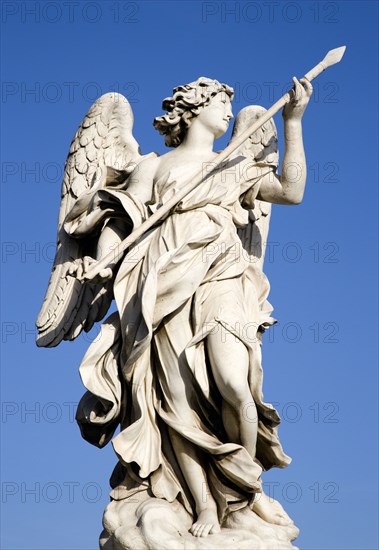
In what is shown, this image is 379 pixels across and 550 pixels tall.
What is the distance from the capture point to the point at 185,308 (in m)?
11.0

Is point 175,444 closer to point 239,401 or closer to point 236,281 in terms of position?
point 239,401

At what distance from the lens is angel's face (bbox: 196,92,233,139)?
11477mm

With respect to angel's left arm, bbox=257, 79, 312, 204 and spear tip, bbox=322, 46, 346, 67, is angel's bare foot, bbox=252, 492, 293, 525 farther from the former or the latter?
spear tip, bbox=322, 46, 346, 67

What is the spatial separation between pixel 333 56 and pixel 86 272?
2660 mm

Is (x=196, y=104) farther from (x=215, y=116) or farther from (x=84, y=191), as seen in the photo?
(x=84, y=191)

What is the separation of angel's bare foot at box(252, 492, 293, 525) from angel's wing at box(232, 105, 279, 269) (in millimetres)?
1977

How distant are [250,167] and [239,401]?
2057 millimetres

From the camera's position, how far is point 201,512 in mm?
10664

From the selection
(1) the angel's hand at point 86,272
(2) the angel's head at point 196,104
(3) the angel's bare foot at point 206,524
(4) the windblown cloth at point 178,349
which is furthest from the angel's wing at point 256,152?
(3) the angel's bare foot at point 206,524

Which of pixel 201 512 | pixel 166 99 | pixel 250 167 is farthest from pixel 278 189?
pixel 201 512

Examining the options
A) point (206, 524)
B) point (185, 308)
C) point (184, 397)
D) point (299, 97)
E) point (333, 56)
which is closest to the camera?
point (206, 524)

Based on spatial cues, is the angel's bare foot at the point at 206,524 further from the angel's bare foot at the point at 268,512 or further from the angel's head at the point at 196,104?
the angel's head at the point at 196,104

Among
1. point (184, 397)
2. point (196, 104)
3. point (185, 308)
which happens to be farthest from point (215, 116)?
point (184, 397)

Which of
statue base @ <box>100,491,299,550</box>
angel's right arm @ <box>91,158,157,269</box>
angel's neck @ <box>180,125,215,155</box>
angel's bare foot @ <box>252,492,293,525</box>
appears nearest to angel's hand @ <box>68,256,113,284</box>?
angel's right arm @ <box>91,158,157,269</box>
